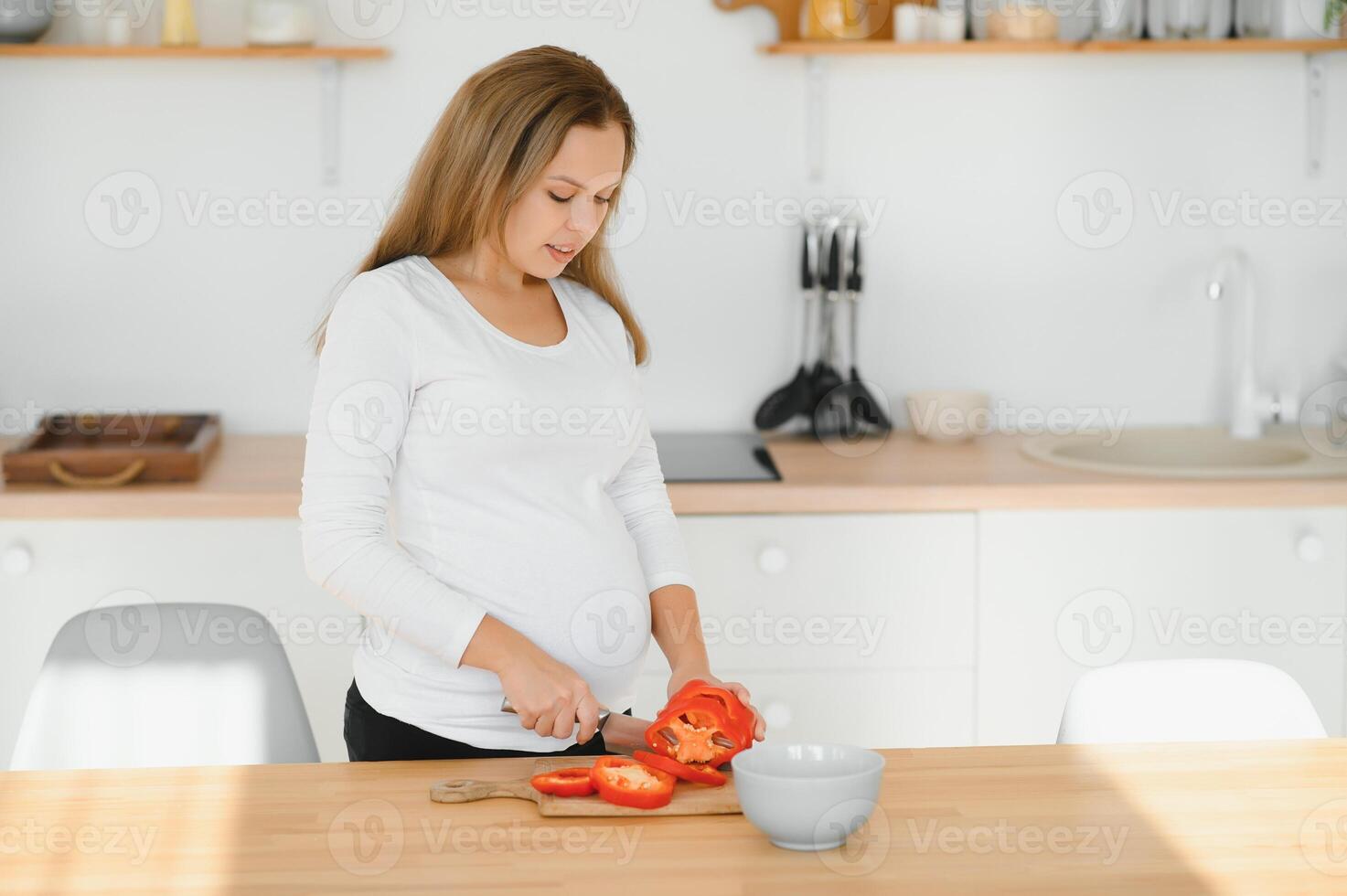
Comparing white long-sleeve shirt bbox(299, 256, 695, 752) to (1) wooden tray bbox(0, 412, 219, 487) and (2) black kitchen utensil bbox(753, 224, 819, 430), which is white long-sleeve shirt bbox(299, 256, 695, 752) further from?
(2) black kitchen utensil bbox(753, 224, 819, 430)

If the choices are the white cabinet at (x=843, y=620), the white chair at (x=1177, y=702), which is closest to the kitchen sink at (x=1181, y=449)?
the white cabinet at (x=843, y=620)

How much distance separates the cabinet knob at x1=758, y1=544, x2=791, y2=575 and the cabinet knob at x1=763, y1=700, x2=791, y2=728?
0.22 meters

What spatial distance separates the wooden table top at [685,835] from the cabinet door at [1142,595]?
98 centimetres

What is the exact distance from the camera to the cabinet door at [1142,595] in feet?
7.61

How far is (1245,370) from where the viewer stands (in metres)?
2.73

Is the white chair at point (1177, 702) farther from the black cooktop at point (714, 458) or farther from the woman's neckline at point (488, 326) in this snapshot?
the black cooktop at point (714, 458)

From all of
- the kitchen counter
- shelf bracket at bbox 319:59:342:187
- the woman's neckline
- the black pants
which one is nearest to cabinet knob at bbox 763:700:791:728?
the kitchen counter

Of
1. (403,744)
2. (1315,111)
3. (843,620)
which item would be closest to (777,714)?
(843,620)

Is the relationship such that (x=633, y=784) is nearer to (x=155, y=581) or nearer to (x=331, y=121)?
(x=155, y=581)

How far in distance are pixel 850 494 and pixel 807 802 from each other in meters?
1.22

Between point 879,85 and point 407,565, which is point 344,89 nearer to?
point 879,85

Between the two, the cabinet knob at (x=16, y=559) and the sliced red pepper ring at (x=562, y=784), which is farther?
the cabinet knob at (x=16, y=559)

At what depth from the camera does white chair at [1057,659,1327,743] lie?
1.58 meters

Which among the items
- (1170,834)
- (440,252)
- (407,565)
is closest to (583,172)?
(440,252)
